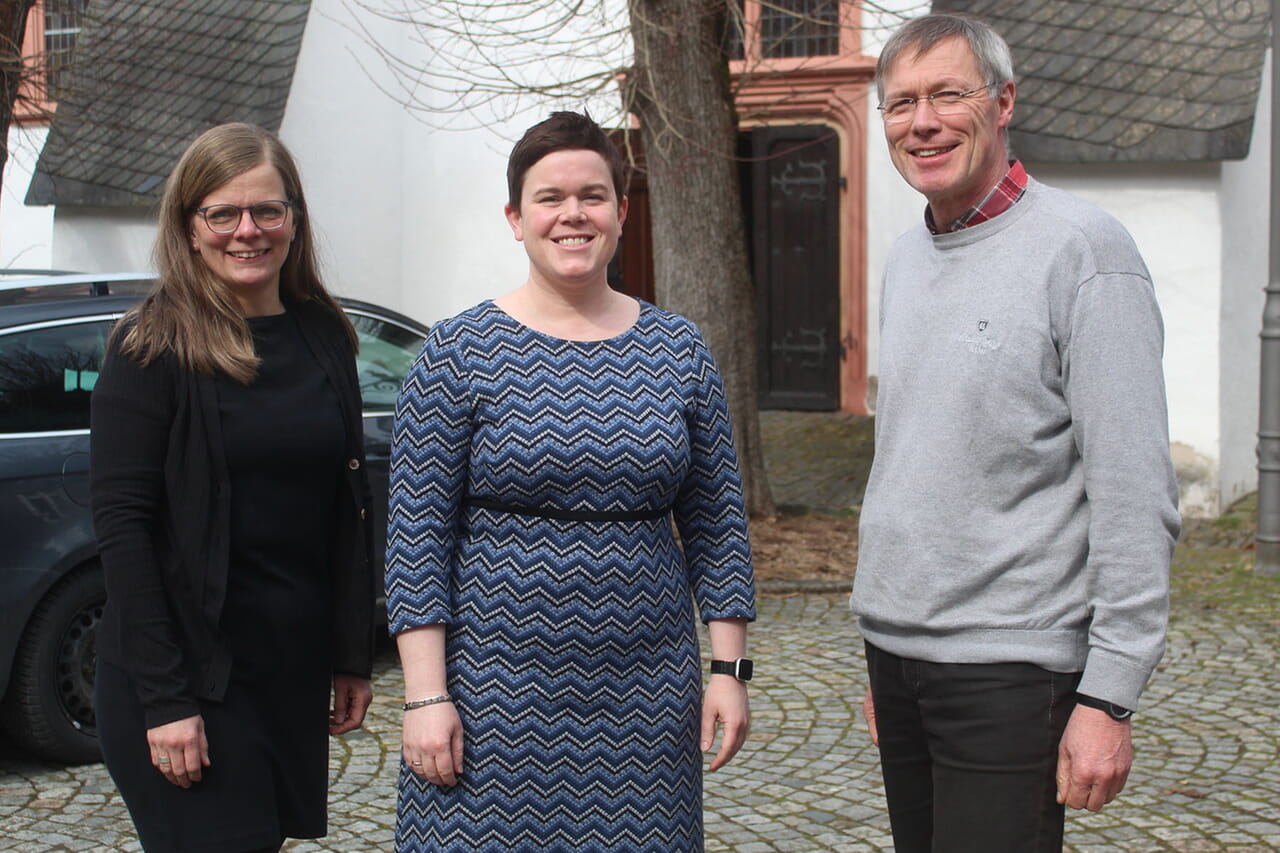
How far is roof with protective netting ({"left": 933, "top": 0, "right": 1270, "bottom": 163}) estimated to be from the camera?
10.3 m

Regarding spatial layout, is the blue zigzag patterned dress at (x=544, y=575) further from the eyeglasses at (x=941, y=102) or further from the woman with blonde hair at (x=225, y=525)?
the eyeglasses at (x=941, y=102)

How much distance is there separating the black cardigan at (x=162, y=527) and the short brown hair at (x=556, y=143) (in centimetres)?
66

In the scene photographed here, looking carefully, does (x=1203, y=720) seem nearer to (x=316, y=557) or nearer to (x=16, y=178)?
(x=316, y=557)

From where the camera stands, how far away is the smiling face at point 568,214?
8.64 feet

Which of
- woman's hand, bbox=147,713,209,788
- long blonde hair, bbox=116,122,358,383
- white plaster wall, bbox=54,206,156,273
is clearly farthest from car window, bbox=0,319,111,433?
white plaster wall, bbox=54,206,156,273

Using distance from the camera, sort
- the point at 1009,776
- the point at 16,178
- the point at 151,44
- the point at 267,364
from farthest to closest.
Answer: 1. the point at 16,178
2. the point at 151,44
3. the point at 267,364
4. the point at 1009,776

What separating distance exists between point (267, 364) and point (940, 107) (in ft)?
4.26

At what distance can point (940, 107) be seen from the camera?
8.16 ft

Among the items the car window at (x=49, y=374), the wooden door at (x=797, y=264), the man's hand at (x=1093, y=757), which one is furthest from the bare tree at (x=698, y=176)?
the man's hand at (x=1093, y=757)

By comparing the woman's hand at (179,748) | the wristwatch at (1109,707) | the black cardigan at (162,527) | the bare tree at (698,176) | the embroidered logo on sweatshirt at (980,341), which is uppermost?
the bare tree at (698,176)

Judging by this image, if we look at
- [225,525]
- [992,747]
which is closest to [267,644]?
[225,525]

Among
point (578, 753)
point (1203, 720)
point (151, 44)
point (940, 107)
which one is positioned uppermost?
point (151, 44)

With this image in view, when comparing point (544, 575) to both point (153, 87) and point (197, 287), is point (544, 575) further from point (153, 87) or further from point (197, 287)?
point (153, 87)

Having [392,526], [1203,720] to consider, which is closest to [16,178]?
[1203,720]
